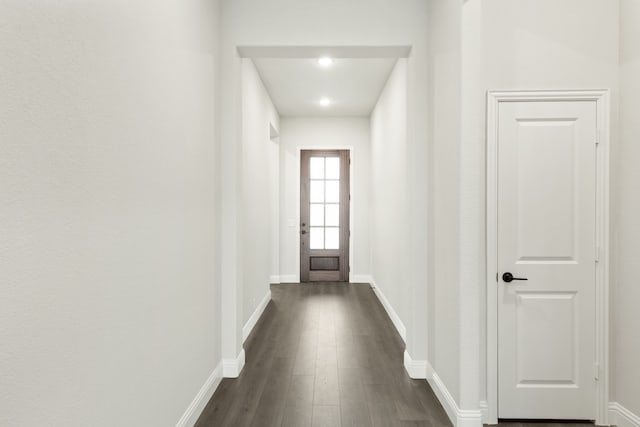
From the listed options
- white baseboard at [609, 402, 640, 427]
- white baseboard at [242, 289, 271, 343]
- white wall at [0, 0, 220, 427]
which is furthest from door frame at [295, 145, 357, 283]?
white baseboard at [609, 402, 640, 427]

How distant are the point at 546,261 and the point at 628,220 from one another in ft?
1.69

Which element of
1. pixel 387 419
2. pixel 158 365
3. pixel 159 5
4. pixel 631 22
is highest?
pixel 631 22

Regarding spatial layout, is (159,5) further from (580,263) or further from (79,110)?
(580,263)

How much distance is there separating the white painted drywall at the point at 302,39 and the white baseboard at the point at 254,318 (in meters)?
0.93

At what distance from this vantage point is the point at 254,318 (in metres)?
4.55

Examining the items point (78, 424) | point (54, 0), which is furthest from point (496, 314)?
point (54, 0)

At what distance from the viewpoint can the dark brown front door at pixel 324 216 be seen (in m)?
7.11

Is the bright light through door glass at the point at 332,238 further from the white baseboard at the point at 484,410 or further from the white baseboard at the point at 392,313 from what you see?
the white baseboard at the point at 484,410

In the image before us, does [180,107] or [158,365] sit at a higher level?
[180,107]

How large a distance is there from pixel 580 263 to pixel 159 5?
2.83m

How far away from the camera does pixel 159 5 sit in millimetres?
1875

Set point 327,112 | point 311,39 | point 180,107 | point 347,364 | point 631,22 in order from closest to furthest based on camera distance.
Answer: point 180,107, point 631,22, point 311,39, point 347,364, point 327,112

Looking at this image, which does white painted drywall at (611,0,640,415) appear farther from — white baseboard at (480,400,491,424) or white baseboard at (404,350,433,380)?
white baseboard at (404,350,433,380)

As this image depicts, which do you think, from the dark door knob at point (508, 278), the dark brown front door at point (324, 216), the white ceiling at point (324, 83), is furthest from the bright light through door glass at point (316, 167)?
the dark door knob at point (508, 278)
